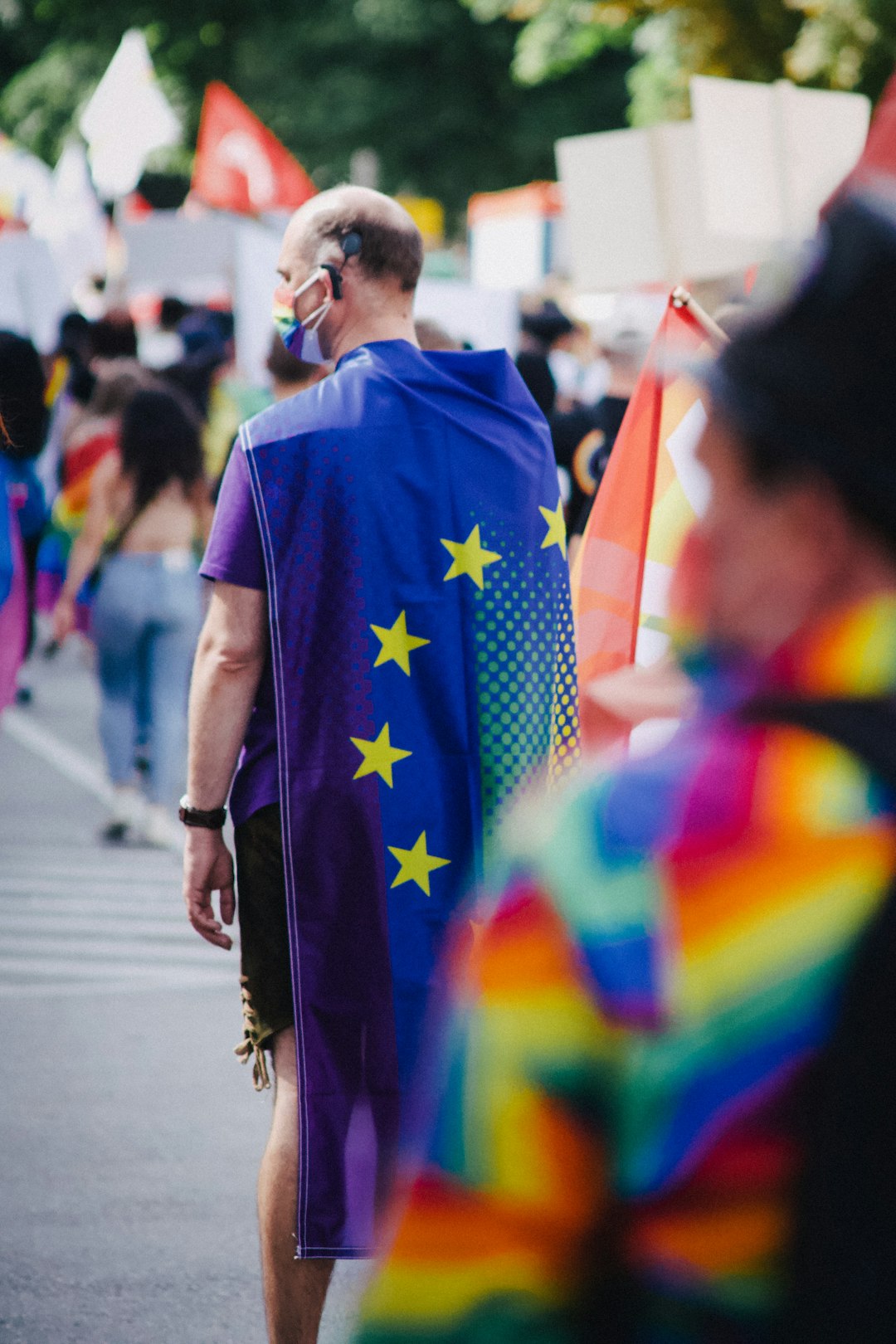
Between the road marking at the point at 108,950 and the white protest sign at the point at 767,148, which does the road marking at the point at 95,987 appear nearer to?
the road marking at the point at 108,950

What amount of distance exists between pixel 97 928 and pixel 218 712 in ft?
13.2

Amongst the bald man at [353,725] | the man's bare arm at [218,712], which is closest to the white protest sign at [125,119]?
the bald man at [353,725]

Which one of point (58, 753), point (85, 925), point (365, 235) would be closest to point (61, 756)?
point (58, 753)

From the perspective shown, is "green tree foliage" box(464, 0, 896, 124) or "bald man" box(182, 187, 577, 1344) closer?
"bald man" box(182, 187, 577, 1344)

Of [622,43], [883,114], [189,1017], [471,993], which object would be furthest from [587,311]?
[622,43]

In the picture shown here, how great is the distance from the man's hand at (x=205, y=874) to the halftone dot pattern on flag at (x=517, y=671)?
45 centimetres

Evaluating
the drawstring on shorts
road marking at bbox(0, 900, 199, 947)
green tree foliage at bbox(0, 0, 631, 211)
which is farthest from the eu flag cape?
green tree foliage at bbox(0, 0, 631, 211)

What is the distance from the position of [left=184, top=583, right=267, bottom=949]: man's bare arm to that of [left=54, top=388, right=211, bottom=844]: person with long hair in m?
5.25

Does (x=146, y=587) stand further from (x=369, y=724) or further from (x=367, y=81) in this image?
(x=367, y=81)

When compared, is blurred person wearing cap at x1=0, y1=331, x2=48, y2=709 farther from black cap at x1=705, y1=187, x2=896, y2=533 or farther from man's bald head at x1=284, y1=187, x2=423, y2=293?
black cap at x1=705, y1=187, x2=896, y2=533

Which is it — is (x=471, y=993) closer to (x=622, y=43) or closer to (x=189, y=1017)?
(x=189, y=1017)

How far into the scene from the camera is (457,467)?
3.23 metres

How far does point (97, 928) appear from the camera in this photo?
705cm

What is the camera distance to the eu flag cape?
314 centimetres
